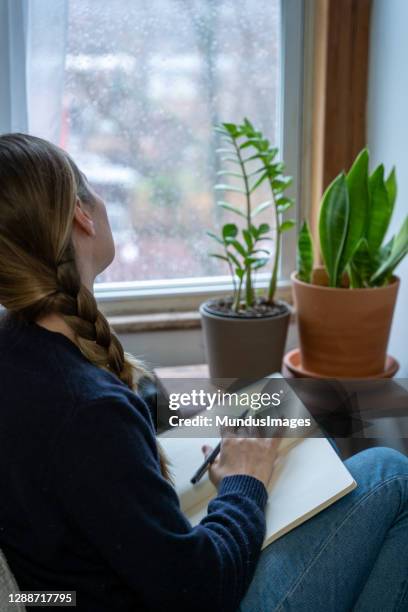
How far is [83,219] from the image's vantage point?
0.69 meters

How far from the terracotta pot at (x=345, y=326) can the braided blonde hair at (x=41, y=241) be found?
0.65 metres

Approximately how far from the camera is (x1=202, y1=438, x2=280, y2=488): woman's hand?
0.79 metres

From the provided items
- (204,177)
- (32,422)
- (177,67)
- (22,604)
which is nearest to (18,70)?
(177,67)

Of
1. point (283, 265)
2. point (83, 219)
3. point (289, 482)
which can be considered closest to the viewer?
point (83, 219)

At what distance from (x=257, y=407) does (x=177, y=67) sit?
98 centimetres

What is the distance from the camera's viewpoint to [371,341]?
4.14ft

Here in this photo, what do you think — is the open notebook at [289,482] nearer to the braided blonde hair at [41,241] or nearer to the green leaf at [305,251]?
the braided blonde hair at [41,241]

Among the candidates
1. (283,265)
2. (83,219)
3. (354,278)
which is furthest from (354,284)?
(83,219)

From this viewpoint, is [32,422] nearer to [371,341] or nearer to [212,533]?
[212,533]

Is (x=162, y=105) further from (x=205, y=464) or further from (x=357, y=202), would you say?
(x=205, y=464)

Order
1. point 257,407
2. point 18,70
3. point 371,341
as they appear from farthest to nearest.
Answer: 1. point 18,70
2. point 371,341
3. point 257,407

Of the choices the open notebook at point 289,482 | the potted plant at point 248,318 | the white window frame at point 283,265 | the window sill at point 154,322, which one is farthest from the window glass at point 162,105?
the open notebook at point 289,482

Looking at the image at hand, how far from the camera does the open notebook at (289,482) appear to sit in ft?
2.47

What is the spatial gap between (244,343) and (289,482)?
0.52 metres
